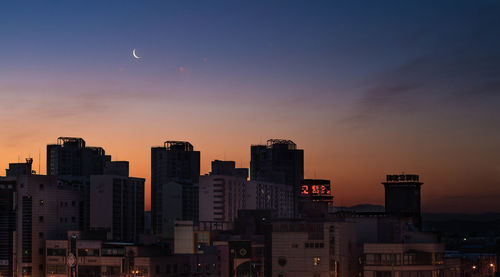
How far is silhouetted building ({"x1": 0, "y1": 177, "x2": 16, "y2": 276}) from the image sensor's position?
188 metres

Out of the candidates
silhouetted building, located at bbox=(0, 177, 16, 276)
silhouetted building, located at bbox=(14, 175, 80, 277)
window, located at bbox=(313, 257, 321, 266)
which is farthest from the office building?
window, located at bbox=(313, 257, 321, 266)

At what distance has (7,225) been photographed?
627 ft

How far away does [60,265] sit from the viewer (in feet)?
598

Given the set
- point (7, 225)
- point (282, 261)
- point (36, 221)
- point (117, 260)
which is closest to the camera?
point (282, 261)

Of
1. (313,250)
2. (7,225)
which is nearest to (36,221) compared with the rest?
(7,225)

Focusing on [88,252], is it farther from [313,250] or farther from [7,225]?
[313,250]

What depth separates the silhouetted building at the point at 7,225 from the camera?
7411 inches

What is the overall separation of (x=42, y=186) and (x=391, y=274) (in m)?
87.8

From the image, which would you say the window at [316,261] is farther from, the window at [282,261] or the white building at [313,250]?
the window at [282,261]

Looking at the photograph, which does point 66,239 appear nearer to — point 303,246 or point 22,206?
point 22,206

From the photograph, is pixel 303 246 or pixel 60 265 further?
pixel 60 265

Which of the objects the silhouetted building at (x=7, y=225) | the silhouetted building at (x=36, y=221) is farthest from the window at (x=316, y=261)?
the silhouetted building at (x=7, y=225)

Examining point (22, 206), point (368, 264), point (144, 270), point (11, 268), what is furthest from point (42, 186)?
point (368, 264)

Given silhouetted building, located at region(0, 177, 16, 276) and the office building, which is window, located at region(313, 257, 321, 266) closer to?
the office building
